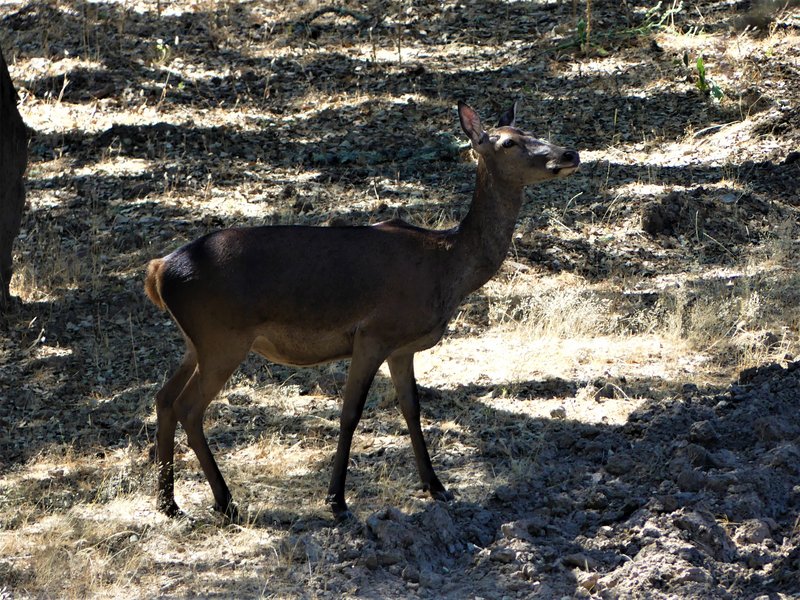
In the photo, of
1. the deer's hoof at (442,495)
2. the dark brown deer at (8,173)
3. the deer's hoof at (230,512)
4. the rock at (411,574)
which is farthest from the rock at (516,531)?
the dark brown deer at (8,173)

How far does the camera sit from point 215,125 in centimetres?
1352

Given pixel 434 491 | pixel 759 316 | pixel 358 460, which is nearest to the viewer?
pixel 434 491

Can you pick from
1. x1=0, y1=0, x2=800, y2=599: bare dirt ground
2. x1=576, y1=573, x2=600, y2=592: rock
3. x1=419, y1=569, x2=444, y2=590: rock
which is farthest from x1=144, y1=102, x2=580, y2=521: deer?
x1=576, y1=573, x2=600, y2=592: rock

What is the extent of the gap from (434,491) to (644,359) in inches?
107

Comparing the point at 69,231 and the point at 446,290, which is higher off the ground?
the point at 446,290

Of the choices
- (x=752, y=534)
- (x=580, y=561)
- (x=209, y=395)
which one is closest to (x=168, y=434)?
(x=209, y=395)

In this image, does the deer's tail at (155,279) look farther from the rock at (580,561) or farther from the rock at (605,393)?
the rock at (605,393)

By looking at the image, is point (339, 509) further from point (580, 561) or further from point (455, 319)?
point (455, 319)

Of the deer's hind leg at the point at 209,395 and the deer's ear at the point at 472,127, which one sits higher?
the deer's ear at the point at 472,127

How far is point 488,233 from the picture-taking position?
7.41 meters

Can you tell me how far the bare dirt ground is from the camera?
6.55 meters

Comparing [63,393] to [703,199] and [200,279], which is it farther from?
[703,199]

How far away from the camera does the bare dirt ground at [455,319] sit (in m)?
6.55

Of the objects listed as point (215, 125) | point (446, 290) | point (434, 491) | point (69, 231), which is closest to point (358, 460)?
point (434, 491)
